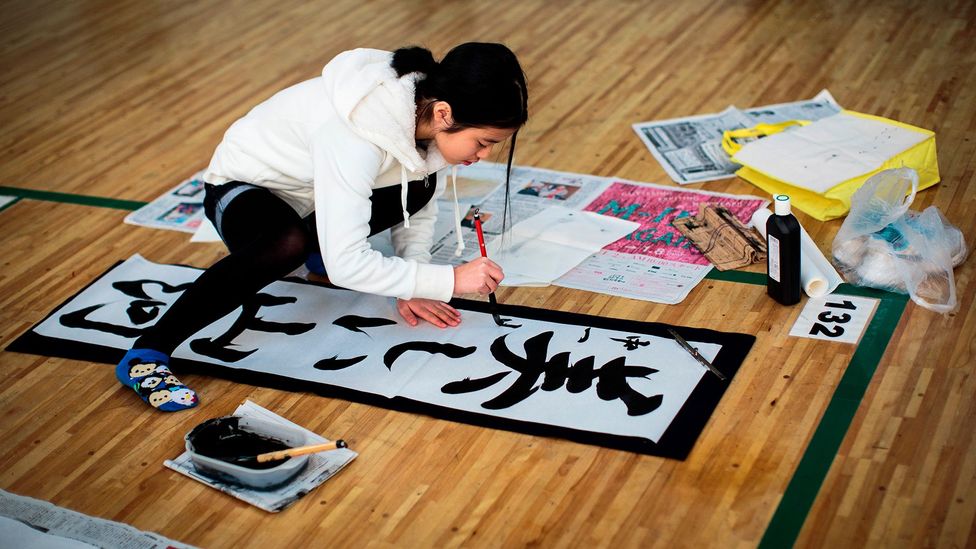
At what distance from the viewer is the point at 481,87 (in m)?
1.83

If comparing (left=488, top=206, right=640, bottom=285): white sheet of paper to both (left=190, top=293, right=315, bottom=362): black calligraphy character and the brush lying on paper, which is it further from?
(left=190, top=293, right=315, bottom=362): black calligraphy character

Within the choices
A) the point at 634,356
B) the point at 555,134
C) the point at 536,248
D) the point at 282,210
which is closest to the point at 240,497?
the point at 282,210

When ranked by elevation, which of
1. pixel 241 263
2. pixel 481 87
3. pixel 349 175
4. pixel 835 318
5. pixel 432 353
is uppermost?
pixel 481 87

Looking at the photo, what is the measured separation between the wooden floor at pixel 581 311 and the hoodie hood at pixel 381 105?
525mm

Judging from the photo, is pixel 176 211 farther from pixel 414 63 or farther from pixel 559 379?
pixel 559 379

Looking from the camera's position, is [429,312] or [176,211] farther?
[176,211]

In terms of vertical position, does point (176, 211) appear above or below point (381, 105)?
below

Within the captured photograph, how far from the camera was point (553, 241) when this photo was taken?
8.29ft

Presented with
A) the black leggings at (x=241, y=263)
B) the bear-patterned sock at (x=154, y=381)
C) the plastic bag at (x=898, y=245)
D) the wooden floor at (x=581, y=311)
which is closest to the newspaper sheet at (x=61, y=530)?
the wooden floor at (x=581, y=311)

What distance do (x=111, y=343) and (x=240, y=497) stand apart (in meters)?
0.69

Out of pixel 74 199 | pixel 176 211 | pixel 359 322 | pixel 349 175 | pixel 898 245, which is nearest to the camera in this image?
pixel 349 175

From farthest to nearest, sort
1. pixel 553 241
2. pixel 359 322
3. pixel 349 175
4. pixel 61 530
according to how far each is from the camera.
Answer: pixel 553 241, pixel 359 322, pixel 349 175, pixel 61 530

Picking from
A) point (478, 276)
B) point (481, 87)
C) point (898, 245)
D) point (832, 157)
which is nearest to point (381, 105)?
point (481, 87)

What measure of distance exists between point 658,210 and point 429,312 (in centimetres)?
72
